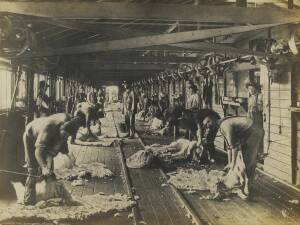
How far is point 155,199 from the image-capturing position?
588 centimetres

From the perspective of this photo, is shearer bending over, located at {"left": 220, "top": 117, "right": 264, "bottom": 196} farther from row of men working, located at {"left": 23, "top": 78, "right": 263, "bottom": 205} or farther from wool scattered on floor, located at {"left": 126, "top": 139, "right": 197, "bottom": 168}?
wool scattered on floor, located at {"left": 126, "top": 139, "right": 197, "bottom": 168}

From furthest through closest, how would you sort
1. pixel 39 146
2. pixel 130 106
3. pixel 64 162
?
pixel 130 106, pixel 64 162, pixel 39 146

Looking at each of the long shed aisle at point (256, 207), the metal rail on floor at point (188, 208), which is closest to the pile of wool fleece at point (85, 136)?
the metal rail on floor at point (188, 208)

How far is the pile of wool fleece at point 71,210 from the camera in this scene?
5.04 metres

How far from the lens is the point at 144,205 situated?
220 inches

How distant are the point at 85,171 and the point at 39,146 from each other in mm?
1871

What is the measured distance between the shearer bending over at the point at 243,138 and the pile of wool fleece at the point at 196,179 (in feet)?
1.52

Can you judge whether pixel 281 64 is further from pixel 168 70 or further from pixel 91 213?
pixel 168 70

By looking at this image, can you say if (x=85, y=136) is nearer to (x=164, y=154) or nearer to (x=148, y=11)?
(x=164, y=154)

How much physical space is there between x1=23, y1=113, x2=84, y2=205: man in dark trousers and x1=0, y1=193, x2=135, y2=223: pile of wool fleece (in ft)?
0.81

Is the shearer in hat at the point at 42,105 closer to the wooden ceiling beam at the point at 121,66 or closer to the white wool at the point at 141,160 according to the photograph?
the white wool at the point at 141,160

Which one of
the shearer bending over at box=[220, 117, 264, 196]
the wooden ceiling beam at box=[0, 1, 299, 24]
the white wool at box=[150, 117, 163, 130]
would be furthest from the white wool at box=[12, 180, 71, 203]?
the white wool at box=[150, 117, 163, 130]

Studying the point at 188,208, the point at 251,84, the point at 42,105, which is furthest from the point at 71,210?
the point at 251,84

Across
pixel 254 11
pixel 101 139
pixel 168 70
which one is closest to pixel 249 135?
pixel 254 11
